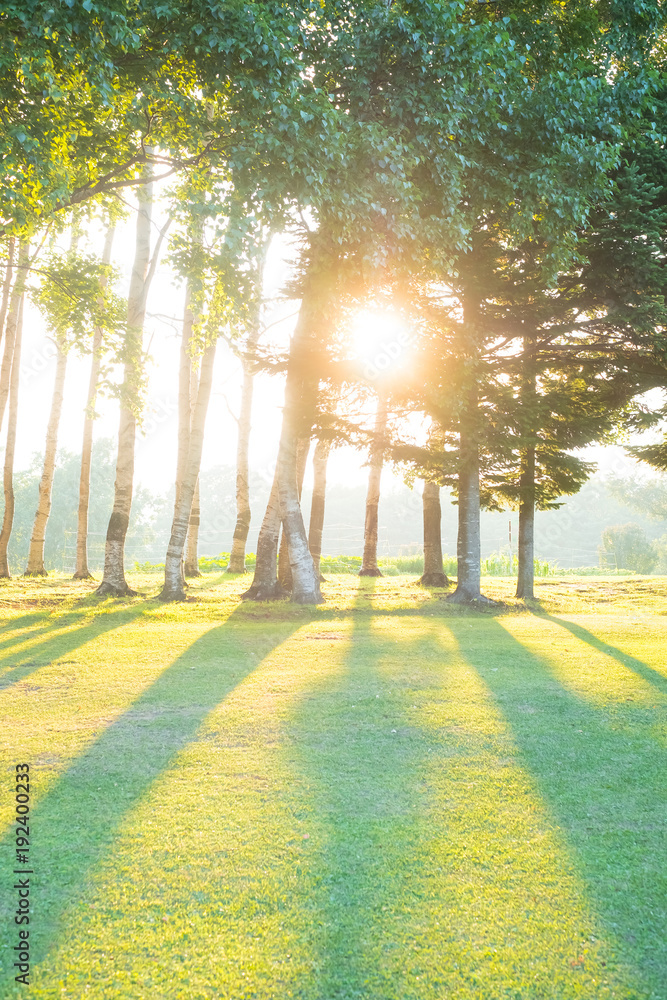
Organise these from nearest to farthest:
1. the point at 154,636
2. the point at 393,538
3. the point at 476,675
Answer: the point at 476,675, the point at 154,636, the point at 393,538

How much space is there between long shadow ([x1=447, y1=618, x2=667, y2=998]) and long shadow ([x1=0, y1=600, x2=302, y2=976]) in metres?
2.23

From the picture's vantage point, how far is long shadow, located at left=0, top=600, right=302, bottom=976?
8.75ft

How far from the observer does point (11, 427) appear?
62.6 ft

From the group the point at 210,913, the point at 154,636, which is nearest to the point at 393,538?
the point at 154,636

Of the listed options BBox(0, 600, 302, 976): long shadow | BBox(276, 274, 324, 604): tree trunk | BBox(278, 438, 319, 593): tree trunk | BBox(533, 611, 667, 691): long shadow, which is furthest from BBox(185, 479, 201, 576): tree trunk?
BBox(0, 600, 302, 976): long shadow

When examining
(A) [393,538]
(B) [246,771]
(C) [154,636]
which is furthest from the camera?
(A) [393,538]

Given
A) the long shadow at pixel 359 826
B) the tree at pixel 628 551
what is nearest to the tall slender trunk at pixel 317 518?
the long shadow at pixel 359 826

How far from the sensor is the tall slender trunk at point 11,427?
16.9 metres

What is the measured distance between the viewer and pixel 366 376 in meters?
12.7

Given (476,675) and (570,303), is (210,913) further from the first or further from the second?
(570,303)

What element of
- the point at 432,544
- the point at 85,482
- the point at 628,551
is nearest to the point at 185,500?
the point at 85,482

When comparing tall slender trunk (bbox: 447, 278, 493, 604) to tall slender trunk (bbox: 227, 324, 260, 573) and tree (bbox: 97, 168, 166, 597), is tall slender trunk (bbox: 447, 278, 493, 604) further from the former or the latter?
tall slender trunk (bbox: 227, 324, 260, 573)

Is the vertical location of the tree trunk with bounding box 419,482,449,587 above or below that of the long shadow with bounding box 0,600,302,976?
above

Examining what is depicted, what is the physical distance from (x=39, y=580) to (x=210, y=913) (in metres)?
16.9
